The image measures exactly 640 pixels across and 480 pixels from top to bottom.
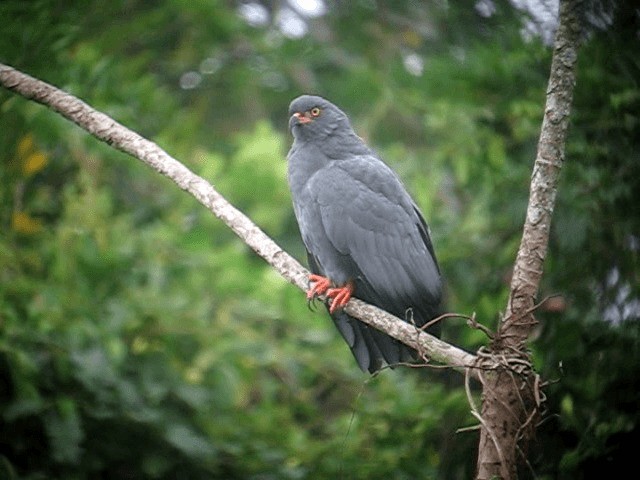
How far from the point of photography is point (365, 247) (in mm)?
5125

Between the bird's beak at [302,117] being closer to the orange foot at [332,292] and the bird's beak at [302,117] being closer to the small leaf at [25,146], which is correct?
the orange foot at [332,292]

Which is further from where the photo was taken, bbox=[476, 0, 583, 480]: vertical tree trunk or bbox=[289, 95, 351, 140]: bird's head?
bbox=[289, 95, 351, 140]: bird's head

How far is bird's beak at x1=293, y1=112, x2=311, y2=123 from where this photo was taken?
5.69m

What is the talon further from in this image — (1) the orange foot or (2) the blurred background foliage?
(2) the blurred background foliage

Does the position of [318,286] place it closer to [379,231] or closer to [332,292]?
[332,292]

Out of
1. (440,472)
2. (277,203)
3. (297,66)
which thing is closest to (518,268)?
(440,472)

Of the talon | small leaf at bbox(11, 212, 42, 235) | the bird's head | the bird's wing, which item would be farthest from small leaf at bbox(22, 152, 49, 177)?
the talon

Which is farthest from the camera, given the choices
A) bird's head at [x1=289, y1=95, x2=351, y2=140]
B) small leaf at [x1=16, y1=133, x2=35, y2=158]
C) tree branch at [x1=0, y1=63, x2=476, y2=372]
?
small leaf at [x1=16, y1=133, x2=35, y2=158]

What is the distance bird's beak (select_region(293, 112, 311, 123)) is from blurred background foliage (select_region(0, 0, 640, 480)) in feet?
3.89

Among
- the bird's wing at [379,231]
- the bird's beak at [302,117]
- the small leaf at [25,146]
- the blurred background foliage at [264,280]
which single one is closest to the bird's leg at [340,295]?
the bird's wing at [379,231]

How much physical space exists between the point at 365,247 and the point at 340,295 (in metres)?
0.35

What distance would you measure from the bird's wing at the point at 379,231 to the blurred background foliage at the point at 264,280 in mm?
751

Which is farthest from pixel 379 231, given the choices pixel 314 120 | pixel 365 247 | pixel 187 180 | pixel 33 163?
pixel 33 163

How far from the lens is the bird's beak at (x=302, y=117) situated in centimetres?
569
